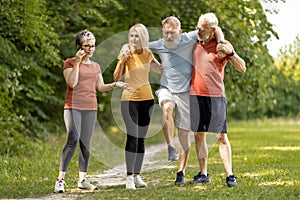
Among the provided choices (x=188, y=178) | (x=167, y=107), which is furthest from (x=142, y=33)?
(x=188, y=178)

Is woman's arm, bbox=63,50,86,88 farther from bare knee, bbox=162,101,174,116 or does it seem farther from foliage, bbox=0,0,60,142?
foliage, bbox=0,0,60,142

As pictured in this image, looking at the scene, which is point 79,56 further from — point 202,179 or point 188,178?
point 188,178

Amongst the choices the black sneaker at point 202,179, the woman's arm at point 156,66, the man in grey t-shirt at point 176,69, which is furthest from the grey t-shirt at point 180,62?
the black sneaker at point 202,179

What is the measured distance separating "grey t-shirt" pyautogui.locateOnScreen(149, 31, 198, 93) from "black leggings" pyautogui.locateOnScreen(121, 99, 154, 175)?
1.27 ft

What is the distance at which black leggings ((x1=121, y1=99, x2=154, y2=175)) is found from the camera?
25.4 ft

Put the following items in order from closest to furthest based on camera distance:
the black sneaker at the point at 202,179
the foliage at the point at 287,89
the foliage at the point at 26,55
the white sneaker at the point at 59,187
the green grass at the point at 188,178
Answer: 1. the green grass at the point at 188,178
2. the white sneaker at the point at 59,187
3. the black sneaker at the point at 202,179
4. the foliage at the point at 26,55
5. the foliage at the point at 287,89

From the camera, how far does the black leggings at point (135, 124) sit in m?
7.75

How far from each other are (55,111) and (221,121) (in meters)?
12.7

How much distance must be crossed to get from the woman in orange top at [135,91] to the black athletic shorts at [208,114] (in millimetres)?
524

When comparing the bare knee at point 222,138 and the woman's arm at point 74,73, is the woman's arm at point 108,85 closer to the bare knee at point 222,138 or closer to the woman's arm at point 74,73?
the woman's arm at point 74,73

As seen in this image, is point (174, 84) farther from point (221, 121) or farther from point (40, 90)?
point (40, 90)

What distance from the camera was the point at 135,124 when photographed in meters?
7.76

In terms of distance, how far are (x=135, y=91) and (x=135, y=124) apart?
15.1 inches

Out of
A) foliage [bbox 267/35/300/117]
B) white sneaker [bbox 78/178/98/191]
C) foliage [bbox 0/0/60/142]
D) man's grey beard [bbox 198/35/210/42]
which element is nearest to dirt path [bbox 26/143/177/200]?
white sneaker [bbox 78/178/98/191]
